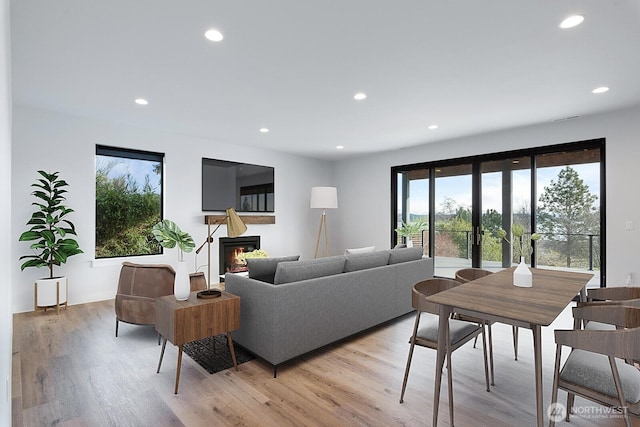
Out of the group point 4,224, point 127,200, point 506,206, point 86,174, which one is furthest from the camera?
point 506,206

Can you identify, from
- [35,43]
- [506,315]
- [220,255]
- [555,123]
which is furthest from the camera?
[220,255]

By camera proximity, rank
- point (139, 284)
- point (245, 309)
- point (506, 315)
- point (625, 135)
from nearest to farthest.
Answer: point (506, 315) → point (245, 309) → point (139, 284) → point (625, 135)

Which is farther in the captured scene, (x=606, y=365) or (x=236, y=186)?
(x=236, y=186)

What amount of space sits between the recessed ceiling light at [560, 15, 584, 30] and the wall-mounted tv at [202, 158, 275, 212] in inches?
203

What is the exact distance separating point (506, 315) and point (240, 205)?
214 inches

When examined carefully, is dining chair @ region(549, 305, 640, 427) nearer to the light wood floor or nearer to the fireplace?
the light wood floor

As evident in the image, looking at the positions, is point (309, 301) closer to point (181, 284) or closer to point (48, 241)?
point (181, 284)

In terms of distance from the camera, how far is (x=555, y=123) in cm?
484

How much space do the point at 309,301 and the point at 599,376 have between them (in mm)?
1846

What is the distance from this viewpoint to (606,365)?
166 centimetres

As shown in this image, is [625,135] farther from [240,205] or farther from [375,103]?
[240,205]

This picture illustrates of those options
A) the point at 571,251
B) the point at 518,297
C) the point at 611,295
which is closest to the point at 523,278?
the point at 518,297

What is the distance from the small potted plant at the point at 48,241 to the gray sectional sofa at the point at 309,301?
8.34 feet

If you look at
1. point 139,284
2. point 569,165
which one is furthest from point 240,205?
point 569,165
